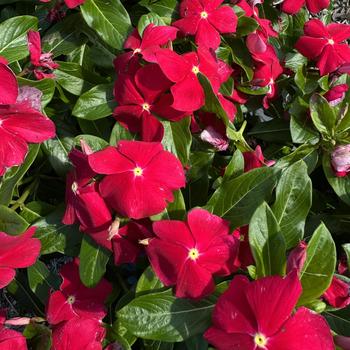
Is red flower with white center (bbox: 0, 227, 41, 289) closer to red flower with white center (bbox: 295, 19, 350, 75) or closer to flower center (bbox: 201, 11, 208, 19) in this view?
flower center (bbox: 201, 11, 208, 19)

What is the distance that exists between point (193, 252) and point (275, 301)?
0.64 ft

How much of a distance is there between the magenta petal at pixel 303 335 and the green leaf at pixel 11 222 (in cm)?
50

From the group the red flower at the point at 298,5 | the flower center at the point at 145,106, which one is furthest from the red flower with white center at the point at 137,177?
the red flower at the point at 298,5

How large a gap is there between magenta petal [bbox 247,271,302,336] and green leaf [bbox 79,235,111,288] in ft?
1.16

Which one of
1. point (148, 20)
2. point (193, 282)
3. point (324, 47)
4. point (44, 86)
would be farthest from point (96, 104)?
point (324, 47)

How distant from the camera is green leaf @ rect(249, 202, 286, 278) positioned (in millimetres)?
937

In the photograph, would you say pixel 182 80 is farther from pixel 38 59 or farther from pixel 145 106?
pixel 38 59

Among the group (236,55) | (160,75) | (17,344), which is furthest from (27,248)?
(236,55)

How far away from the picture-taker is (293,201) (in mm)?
1042

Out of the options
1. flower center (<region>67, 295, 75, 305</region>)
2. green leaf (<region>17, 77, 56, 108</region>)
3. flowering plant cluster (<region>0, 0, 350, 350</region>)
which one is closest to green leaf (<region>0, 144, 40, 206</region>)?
flowering plant cluster (<region>0, 0, 350, 350</region>)

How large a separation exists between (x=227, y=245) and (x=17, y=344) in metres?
0.38

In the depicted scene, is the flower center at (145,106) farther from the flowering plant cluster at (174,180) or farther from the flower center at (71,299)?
the flower center at (71,299)

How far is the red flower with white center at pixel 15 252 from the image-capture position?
0.94 metres

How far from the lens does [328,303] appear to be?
99 centimetres
